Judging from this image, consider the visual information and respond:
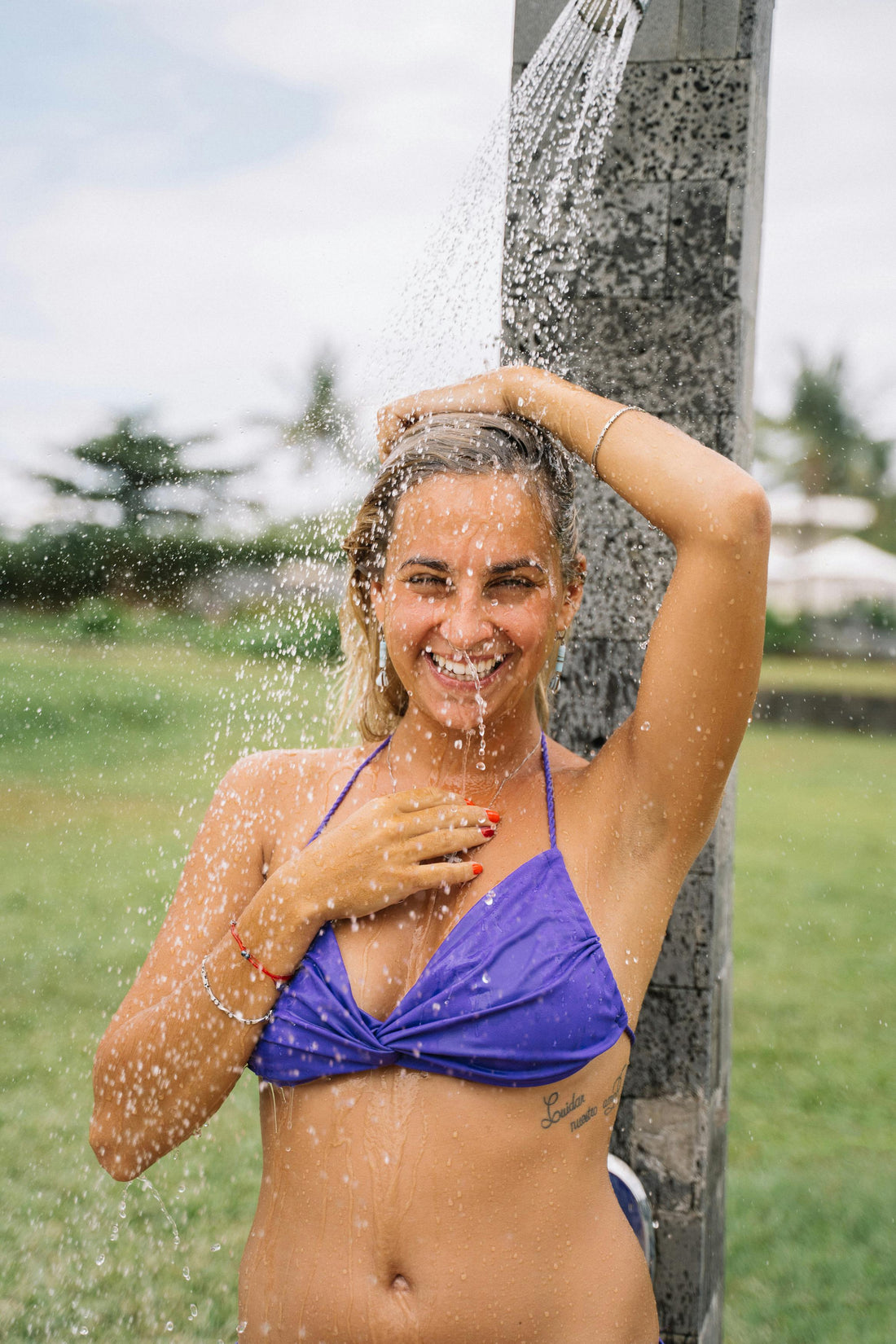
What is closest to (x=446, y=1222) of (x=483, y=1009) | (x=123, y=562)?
(x=483, y=1009)

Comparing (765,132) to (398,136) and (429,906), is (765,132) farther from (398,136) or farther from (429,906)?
(429,906)

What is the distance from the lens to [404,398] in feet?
7.02

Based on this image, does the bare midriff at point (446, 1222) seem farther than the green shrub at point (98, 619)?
No

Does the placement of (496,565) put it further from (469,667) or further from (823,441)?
(823,441)

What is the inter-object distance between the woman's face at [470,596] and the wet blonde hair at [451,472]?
29 millimetres

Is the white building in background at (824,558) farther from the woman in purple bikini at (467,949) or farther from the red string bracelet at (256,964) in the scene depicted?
the red string bracelet at (256,964)

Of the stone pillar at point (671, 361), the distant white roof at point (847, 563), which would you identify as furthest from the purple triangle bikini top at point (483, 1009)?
the distant white roof at point (847, 563)

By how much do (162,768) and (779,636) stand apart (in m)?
22.6

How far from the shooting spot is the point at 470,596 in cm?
189

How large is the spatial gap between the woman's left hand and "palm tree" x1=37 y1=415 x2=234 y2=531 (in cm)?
1862

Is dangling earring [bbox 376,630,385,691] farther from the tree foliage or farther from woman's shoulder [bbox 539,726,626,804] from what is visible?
the tree foliage

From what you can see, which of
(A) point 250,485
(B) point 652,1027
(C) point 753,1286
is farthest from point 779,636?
(B) point 652,1027

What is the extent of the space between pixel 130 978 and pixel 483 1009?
7757mm

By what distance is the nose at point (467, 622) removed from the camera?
1.87 metres
